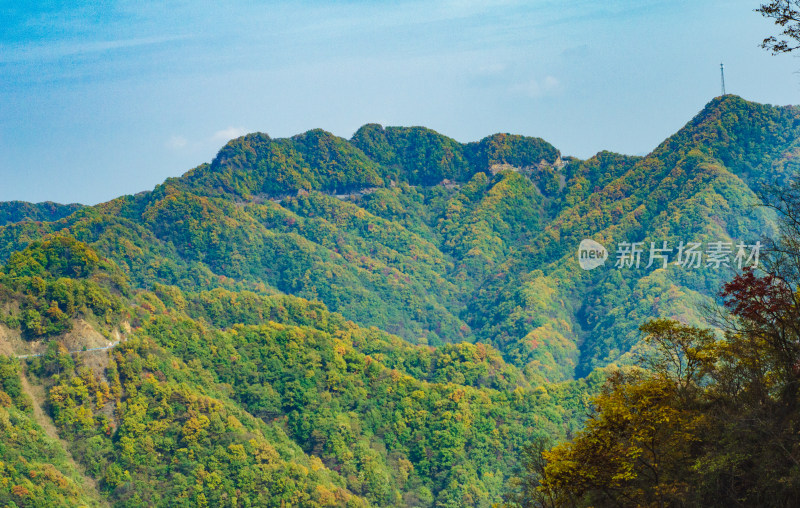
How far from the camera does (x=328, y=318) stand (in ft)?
361

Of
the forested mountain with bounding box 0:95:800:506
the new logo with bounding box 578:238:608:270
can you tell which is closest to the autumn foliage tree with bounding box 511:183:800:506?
the forested mountain with bounding box 0:95:800:506

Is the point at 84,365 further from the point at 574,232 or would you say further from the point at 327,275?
the point at 574,232

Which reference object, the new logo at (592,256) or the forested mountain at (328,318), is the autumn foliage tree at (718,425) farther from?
the new logo at (592,256)

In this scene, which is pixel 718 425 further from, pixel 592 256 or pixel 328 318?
pixel 592 256

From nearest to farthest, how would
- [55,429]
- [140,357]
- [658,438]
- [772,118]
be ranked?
1. [658,438]
2. [55,429]
3. [140,357]
4. [772,118]

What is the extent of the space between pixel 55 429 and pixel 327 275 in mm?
89461

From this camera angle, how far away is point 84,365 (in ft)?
228

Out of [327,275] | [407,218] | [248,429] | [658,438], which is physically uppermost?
[407,218]

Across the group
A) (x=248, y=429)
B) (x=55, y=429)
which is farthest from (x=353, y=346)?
(x=55, y=429)

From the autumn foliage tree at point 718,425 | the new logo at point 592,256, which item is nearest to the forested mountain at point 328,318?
the new logo at point 592,256

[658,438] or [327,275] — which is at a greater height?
[327,275]

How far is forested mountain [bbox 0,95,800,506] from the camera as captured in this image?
2640 inches

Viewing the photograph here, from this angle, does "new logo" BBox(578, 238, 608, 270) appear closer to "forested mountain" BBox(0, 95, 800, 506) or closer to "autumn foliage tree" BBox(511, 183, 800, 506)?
"forested mountain" BBox(0, 95, 800, 506)

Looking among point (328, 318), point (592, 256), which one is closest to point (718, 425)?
point (328, 318)
